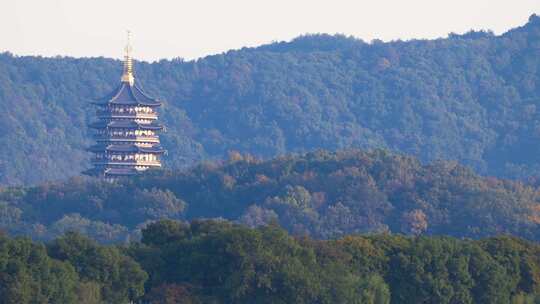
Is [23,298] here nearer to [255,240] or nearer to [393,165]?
[255,240]

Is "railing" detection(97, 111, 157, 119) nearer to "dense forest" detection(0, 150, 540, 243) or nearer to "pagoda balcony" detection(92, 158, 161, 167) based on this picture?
"pagoda balcony" detection(92, 158, 161, 167)

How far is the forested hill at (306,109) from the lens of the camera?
7160 inches

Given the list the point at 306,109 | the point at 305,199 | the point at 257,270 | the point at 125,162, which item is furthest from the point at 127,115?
the point at 257,270

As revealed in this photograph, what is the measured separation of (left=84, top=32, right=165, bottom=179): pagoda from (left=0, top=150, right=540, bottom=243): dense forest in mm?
1803

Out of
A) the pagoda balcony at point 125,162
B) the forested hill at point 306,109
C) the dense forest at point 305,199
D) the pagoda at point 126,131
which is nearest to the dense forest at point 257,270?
the dense forest at point 305,199

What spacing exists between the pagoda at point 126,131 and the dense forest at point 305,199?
5.92 ft

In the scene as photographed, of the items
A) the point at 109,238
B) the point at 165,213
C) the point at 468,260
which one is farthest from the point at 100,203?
the point at 468,260

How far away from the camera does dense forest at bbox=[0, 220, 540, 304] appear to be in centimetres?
6644

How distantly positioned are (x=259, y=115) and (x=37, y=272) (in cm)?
12199

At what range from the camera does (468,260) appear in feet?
244

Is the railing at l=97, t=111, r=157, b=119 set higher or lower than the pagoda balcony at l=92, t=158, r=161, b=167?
higher

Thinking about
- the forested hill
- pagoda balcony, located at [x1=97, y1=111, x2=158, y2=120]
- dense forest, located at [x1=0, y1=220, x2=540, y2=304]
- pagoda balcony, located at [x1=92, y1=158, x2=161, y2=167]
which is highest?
the forested hill

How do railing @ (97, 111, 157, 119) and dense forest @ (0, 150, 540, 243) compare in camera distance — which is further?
railing @ (97, 111, 157, 119)

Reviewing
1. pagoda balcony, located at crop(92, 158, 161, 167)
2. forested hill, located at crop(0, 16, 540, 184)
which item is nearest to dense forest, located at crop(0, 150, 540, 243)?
pagoda balcony, located at crop(92, 158, 161, 167)
